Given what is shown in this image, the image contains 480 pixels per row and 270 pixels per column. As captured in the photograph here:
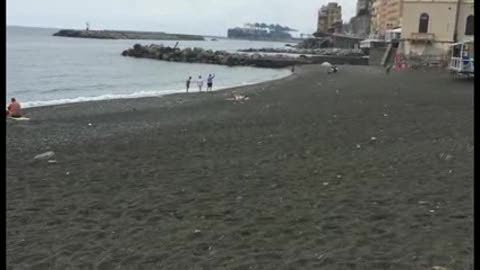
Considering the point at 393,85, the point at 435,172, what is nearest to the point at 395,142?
the point at 435,172

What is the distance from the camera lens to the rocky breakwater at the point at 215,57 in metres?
72.4

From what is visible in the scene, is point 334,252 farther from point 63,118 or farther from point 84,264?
point 63,118

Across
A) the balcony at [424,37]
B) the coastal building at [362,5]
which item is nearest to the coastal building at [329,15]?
the coastal building at [362,5]

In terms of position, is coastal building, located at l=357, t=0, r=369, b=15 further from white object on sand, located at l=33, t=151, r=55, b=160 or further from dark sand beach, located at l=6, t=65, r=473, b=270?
white object on sand, located at l=33, t=151, r=55, b=160

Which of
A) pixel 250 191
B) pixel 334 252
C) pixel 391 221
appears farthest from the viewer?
pixel 250 191

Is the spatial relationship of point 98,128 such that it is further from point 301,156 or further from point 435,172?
point 435,172

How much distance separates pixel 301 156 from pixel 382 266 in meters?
6.24

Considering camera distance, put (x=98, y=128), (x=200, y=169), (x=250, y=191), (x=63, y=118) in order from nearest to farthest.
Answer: (x=250, y=191)
(x=200, y=169)
(x=98, y=128)
(x=63, y=118)

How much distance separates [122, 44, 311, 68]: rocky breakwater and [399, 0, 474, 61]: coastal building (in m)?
17.0

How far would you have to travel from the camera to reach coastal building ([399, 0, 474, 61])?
55.3m

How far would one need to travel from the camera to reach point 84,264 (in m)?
6.04

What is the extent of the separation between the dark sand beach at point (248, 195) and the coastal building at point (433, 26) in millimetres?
39827

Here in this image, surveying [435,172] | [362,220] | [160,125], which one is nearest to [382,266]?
[362,220]

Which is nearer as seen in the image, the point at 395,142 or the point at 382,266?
the point at 382,266
